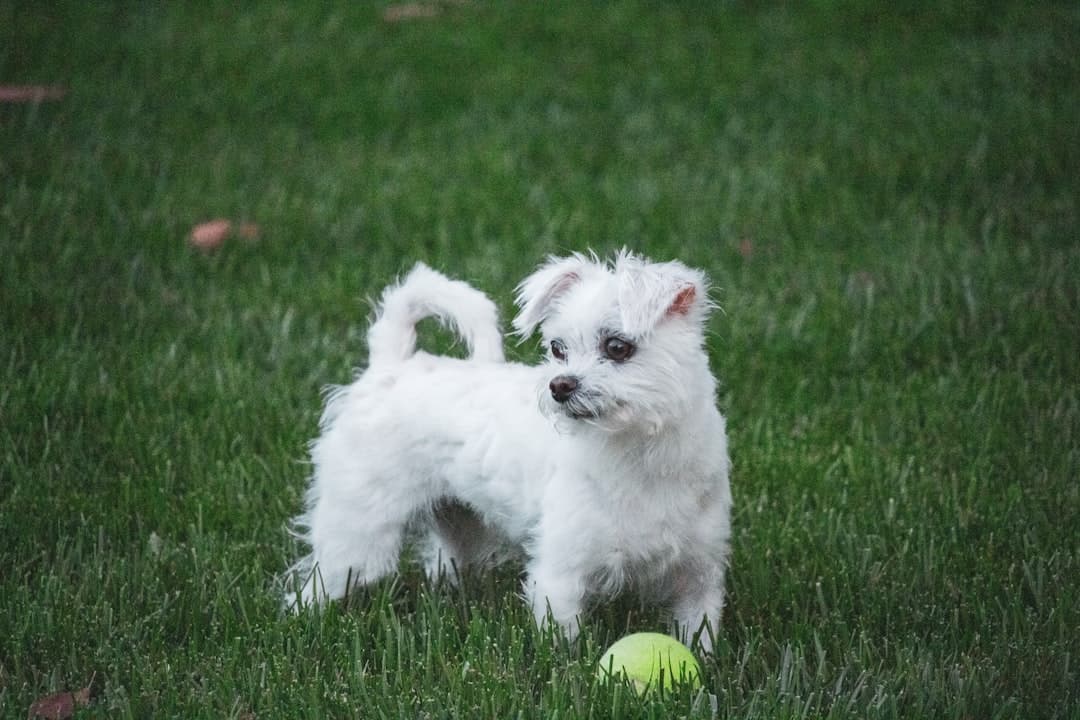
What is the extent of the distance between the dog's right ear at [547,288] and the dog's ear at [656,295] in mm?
119

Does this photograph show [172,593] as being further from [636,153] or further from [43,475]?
[636,153]

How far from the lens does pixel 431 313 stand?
397 centimetres

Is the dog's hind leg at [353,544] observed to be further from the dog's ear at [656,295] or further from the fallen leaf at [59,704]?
the dog's ear at [656,295]

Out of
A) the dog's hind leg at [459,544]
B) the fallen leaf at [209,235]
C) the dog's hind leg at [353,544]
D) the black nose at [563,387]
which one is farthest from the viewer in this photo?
the fallen leaf at [209,235]

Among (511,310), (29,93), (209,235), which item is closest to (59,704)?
(511,310)

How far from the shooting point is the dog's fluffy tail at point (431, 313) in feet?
12.7

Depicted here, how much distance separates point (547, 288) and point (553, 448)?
0.43 meters

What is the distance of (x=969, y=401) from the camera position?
499cm

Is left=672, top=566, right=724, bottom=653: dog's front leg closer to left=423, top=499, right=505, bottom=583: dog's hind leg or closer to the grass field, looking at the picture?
the grass field

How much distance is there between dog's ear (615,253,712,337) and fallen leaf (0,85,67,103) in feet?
17.9

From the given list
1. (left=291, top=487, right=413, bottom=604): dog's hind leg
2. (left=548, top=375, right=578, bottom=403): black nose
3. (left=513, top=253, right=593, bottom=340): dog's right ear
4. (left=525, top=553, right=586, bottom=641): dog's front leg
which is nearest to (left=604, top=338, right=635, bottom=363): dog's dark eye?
(left=548, top=375, right=578, bottom=403): black nose

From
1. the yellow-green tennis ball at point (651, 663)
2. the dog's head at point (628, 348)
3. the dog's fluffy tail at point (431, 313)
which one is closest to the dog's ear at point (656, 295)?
the dog's head at point (628, 348)

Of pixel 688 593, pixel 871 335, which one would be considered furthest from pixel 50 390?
pixel 871 335

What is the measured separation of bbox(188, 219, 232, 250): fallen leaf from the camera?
636cm
